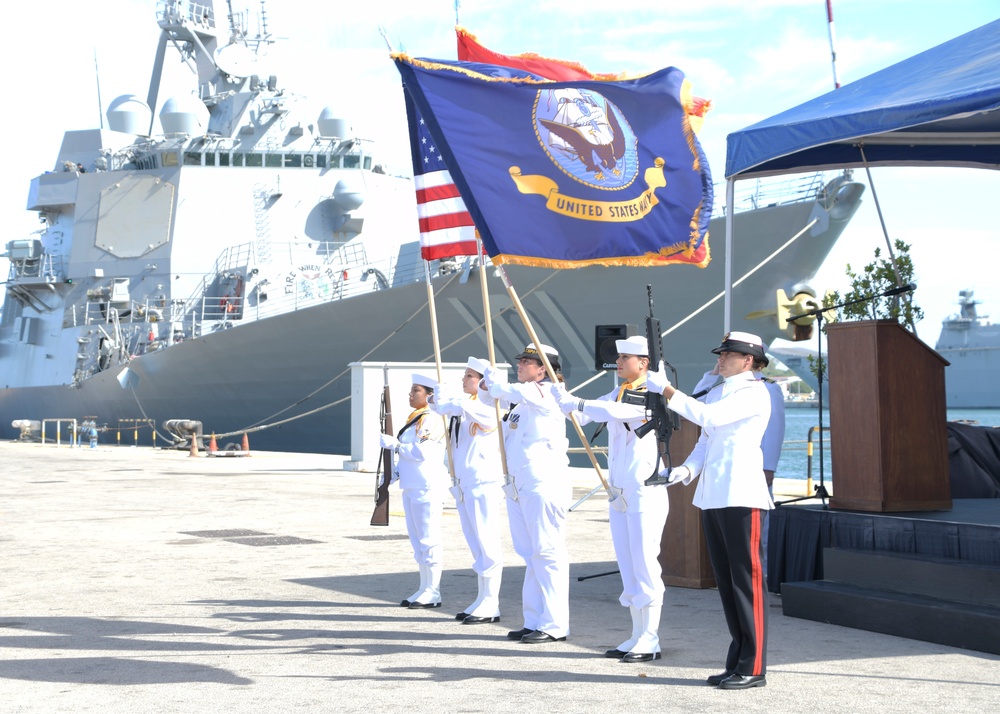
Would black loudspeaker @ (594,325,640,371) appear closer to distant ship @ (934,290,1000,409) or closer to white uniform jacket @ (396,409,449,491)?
white uniform jacket @ (396,409,449,491)

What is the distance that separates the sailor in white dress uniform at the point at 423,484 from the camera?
6.70 meters

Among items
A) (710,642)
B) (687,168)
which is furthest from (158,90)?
(710,642)

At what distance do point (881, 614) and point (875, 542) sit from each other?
0.55 metres

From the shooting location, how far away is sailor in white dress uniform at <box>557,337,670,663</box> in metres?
5.16

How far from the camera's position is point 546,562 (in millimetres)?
5711

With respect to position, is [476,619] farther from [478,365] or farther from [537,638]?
[478,365]

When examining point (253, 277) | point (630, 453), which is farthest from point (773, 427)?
point (253, 277)

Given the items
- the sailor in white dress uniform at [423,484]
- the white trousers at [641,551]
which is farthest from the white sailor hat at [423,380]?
the white trousers at [641,551]

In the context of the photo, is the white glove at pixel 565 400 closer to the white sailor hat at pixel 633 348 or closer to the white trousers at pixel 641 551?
the white sailor hat at pixel 633 348

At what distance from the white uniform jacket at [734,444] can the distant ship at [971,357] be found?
217 feet

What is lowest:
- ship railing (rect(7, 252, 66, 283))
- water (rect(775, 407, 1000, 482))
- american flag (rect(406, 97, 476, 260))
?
water (rect(775, 407, 1000, 482))

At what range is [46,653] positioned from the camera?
5.31 m

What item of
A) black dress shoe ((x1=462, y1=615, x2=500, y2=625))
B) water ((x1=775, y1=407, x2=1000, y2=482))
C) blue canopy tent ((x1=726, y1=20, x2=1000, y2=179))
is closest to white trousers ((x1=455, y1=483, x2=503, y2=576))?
black dress shoe ((x1=462, y1=615, x2=500, y2=625))

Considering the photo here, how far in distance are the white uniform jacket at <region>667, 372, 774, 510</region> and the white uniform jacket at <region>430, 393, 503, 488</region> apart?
1.70 meters
